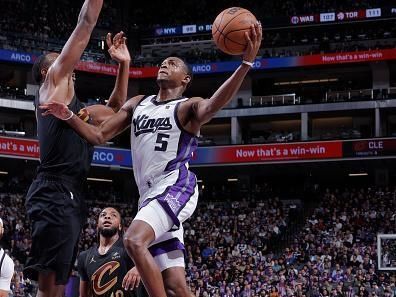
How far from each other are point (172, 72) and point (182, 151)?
742 mm

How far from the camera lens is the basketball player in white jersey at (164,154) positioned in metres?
6.05

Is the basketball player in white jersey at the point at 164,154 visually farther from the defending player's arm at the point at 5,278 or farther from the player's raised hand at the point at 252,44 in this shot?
the defending player's arm at the point at 5,278

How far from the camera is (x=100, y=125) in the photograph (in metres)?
6.74

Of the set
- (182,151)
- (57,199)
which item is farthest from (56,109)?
(182,151)

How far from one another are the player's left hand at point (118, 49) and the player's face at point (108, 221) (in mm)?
1575

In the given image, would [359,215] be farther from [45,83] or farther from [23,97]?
[45,83]

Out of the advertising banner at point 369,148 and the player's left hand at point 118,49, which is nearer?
the player's left hand at point 118,49

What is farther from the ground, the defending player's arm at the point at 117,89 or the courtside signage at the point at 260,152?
the courtside signage at the point at 260,152

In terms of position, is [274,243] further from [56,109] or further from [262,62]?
[56,109]

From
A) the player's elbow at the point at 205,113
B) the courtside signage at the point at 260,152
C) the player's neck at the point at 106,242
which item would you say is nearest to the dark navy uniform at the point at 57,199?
the player's elbow at the point at 205,113

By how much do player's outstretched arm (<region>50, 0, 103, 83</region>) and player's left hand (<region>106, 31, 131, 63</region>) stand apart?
4.24ft

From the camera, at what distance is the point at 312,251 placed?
29.6 metres

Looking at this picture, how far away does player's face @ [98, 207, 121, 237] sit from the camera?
25.7ft

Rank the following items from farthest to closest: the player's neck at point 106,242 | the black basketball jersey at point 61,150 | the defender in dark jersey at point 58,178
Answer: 1. the player's neck at point 106,242
2. the black basketball jersey at point 61,150
3. the defender in dark jersey at point 58,178
